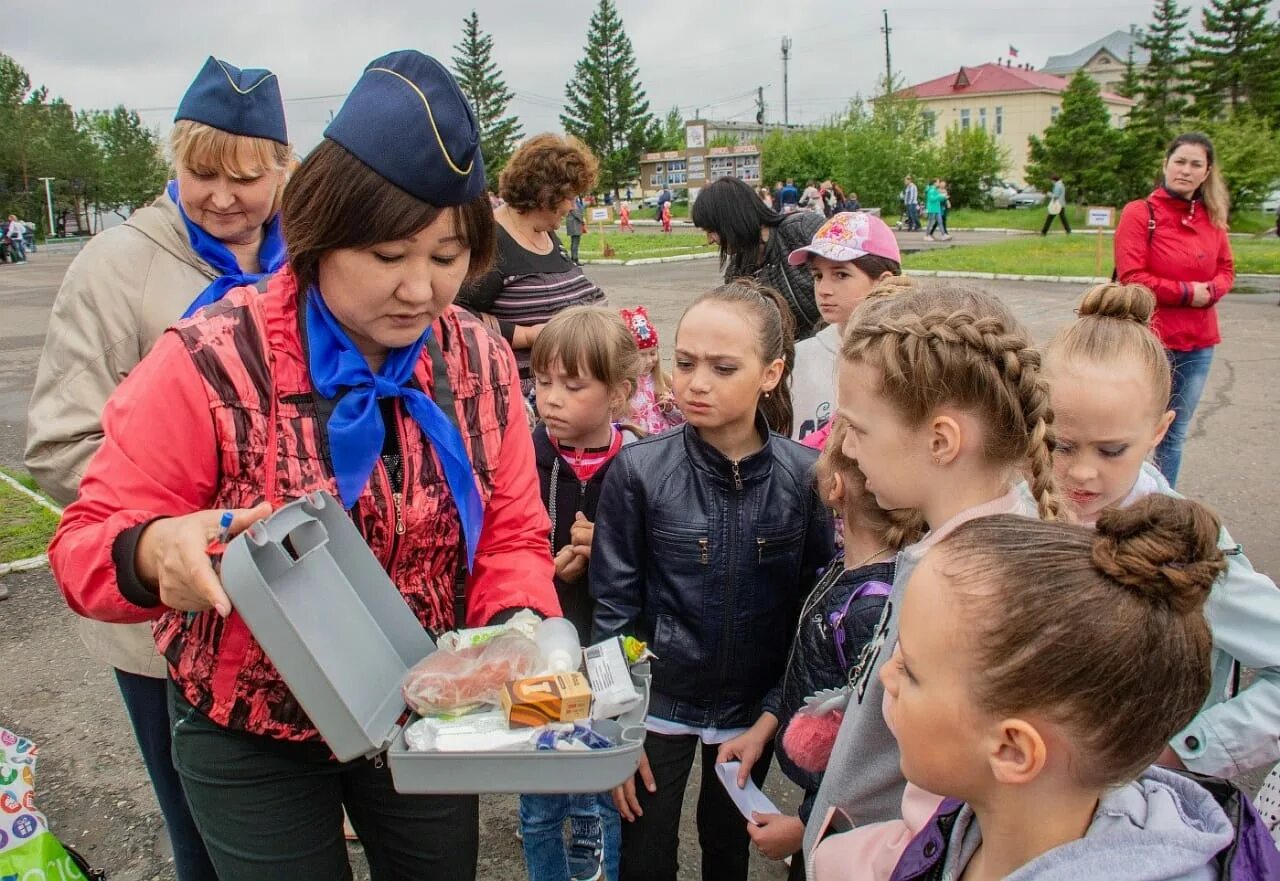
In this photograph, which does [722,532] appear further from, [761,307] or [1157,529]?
[1157,529]

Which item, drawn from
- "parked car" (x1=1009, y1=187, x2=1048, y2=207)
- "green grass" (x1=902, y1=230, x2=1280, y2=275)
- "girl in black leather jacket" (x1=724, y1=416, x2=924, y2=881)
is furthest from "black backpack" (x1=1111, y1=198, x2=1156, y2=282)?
"parked car" (x1=1009, y1=187, x2=1048, y2=207)

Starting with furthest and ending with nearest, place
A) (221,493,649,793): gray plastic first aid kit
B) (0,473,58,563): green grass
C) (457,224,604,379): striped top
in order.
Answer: (0,473,58,563): green grass, (457,224,604,379): striped top, (221,493,649,793): gray plastic first aid kit

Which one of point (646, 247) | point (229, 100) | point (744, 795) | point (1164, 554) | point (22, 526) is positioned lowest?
point (22, 526)

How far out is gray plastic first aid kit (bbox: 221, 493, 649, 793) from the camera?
1.28 m

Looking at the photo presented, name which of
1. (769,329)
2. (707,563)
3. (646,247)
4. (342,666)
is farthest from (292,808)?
(646,247)

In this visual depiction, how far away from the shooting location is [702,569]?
2369 mm

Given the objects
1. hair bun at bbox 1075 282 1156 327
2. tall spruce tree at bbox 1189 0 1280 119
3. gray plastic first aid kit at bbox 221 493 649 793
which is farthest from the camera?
tall spruce tree at bbox 1189 0 1280 119

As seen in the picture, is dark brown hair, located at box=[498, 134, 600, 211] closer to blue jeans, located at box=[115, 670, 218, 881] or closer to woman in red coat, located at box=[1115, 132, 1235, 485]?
blue jeans, located at box=[115, 670, 218, 881]

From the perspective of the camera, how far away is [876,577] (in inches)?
80.3

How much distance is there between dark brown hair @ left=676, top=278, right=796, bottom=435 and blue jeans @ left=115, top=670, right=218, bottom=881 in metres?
1.56

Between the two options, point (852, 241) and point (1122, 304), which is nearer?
point (1122, 304)

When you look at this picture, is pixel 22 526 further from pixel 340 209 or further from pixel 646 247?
pixel 646 247

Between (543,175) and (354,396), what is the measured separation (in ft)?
8.55

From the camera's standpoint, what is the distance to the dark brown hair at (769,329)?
2.67 metres
